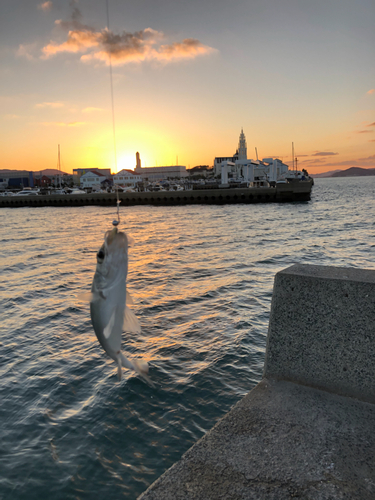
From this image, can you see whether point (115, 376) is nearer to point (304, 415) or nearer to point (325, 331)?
point (304, 415)

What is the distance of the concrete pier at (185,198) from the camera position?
5731 cm

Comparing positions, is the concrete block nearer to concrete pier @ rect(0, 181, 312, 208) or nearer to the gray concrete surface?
the gray concrete surface

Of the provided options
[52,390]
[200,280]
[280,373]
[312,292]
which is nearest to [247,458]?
[280,373]

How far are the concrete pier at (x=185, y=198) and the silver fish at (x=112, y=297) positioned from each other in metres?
57.8

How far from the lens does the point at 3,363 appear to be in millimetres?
6859

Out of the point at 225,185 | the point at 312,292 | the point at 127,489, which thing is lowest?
the point at 127,489

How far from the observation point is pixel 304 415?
3.32m

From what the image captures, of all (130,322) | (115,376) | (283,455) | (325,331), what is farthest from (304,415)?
(115,376)

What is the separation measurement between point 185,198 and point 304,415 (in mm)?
60418

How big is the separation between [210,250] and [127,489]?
15000 mm

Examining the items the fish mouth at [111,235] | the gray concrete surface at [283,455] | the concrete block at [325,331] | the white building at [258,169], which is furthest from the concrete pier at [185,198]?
the fish mouth at [111,235]

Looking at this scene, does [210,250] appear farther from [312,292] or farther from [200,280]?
[312,292]

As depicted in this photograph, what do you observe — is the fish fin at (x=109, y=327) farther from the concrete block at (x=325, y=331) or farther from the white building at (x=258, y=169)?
the white building at (x=258, y=169)

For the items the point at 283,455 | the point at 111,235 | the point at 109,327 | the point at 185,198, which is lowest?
the point at 283,455
